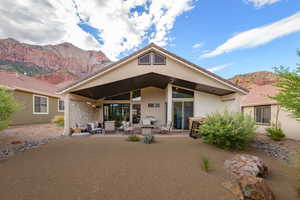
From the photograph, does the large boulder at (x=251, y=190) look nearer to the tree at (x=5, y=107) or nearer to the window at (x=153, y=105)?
the tree at (x=5, y=107)

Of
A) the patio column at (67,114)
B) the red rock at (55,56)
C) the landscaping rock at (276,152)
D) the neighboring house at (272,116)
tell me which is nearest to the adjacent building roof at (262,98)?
the neighboring house at (272,116)

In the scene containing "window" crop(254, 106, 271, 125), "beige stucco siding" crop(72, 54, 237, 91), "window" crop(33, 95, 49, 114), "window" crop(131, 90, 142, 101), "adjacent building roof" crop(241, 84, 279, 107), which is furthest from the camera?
"window" crop(33, 95, 49, 114)

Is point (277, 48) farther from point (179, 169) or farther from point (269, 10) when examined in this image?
point (179, 169)

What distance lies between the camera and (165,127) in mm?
8656

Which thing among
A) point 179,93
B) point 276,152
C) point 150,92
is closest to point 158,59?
point 179,93

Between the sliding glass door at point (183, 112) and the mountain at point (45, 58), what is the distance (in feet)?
184

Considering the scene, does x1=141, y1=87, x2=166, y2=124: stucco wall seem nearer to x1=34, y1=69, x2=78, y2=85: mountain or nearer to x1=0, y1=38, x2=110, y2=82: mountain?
x1=34, y1=69, x2=78, y2=85: mountain

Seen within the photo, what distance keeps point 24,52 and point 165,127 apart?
81214 millimetres

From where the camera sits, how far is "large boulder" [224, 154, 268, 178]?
3.35 meters

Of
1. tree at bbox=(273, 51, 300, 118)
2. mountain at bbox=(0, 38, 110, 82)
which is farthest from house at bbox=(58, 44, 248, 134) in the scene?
mountain at bbox=(0, 38, 110, 82)

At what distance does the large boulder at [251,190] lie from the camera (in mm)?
2496

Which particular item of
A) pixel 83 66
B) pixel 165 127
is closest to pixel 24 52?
pixel 83 66

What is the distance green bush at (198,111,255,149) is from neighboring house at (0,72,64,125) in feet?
44.0

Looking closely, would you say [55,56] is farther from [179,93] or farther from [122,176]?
[122,176]
